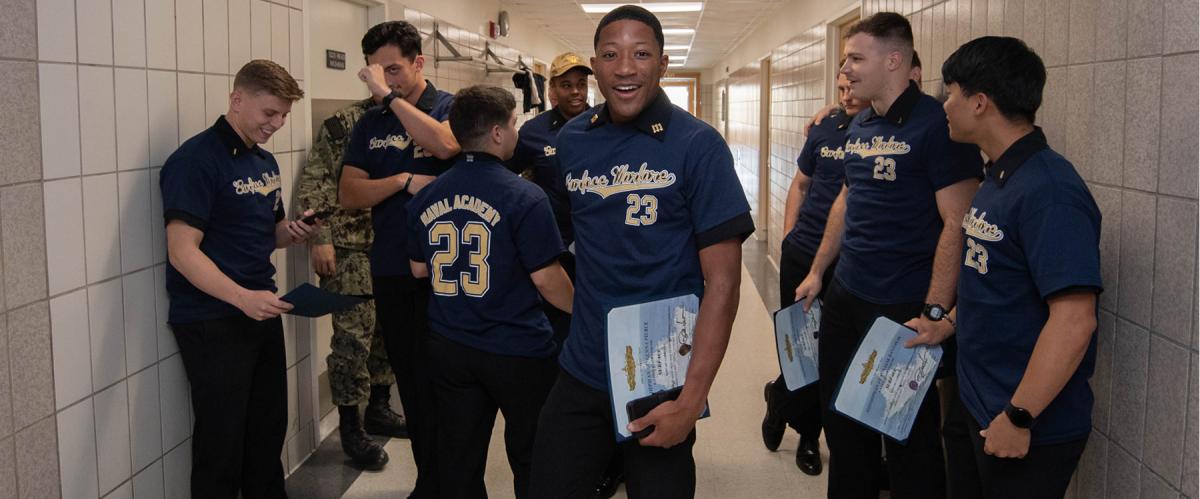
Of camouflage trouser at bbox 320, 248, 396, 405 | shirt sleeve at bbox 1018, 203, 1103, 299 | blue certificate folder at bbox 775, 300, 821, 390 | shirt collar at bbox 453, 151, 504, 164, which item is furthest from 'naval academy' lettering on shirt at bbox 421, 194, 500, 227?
camouflage trouser at bbox 320, 248, 396, 405

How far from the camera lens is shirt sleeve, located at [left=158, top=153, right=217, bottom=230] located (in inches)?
94.9

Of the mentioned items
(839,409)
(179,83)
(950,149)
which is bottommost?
(839,409)

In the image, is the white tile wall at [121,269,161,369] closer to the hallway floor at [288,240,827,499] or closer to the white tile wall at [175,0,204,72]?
the white tile wall at [175,0,204,72]

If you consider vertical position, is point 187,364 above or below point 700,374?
below

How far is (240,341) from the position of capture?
261 cm

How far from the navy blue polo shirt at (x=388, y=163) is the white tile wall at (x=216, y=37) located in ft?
1.57

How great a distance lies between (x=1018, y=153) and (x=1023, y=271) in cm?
25

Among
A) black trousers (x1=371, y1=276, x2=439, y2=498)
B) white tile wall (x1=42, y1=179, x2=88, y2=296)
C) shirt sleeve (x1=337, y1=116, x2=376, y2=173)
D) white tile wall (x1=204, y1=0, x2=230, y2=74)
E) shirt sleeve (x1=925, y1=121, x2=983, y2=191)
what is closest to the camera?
white tile wall (x1=42, y1=179, x2=88, y2=296)

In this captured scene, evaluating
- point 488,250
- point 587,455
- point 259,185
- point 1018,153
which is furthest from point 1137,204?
point 259,185

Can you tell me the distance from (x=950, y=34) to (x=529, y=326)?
7.03ft

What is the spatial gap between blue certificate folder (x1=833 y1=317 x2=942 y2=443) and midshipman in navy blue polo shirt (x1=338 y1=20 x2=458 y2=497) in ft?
4.69

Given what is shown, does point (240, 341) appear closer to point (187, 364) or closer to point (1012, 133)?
point (187, 364)

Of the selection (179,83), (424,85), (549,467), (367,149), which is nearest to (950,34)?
(424,85)

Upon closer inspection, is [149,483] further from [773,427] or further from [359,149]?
[773,427]
